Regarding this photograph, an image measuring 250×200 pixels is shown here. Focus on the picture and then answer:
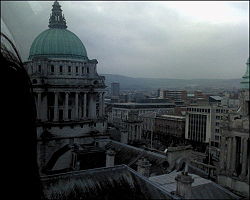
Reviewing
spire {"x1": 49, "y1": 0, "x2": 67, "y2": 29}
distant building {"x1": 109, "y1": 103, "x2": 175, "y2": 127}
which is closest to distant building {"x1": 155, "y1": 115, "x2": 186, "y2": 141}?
distant building {"x1": 109, "y1": 103, "x2": 175, "y2": 127}

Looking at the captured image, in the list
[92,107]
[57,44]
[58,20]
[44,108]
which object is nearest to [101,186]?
[44,108]

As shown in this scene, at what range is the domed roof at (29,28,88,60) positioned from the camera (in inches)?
1471

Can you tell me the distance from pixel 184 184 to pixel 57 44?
26.4 m

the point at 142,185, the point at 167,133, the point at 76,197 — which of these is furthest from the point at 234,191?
the point at 167,133

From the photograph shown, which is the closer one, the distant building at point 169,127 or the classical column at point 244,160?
the classical column at point 244,160

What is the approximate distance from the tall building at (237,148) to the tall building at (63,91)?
54.3 feet

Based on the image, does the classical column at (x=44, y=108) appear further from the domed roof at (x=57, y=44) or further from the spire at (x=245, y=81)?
the spire at (x=245, y=81)

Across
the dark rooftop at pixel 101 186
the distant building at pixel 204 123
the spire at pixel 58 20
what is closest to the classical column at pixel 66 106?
the spire at pixel 58 20

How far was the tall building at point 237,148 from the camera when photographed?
19.5m

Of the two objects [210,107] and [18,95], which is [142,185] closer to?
[18,95]

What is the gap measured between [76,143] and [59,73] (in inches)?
310

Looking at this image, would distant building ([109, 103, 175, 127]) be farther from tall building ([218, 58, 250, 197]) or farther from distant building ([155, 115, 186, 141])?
tall building ([218, 58, 250, 197])

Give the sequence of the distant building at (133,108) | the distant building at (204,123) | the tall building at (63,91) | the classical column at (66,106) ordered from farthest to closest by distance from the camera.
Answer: the distant building at (133,108) < the distant building at (204,123) < the classical column at (66,106) < the tall building at (63,91)

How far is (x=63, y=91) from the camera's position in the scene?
35.0 metres
